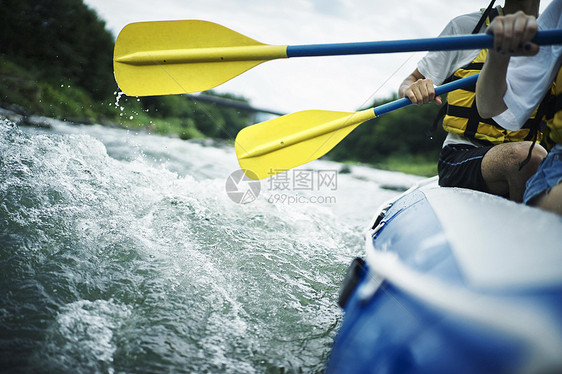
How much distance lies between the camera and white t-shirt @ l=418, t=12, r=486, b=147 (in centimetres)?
169

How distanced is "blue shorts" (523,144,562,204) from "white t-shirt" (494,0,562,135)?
8.2 inches

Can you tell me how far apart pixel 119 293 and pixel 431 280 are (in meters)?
1.09

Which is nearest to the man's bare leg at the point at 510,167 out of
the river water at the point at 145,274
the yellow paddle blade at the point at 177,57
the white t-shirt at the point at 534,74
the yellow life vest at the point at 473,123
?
the white t-shirt at the point at 534,74

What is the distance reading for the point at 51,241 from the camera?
157 centimetres

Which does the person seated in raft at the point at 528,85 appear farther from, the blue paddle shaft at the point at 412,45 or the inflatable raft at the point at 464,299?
the inflatable raft at the point at 464,299

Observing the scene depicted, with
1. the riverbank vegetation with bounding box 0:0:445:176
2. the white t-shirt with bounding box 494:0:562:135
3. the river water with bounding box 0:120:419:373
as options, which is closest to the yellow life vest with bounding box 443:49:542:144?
the white t-shirt with bounding box 494:0:562:135

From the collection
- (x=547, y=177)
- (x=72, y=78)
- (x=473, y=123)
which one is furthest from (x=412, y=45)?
(x=72, y=78)

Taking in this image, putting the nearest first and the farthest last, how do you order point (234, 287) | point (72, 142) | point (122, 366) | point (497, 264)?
1. point (497, 264)
2. point (122, 366)
3. point (234, 287)
4. point (72, 142)

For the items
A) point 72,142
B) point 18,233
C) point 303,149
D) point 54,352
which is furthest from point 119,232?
point 72,142

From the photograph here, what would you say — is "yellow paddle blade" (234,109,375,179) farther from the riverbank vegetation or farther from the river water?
the riverbank vegetation

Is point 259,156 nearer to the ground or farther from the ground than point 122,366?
farther from the ground

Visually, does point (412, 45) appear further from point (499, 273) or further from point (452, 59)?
point (499, 273)

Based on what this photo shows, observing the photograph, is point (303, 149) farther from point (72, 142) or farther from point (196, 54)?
point (72, 142)

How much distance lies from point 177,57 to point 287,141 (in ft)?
2.72
